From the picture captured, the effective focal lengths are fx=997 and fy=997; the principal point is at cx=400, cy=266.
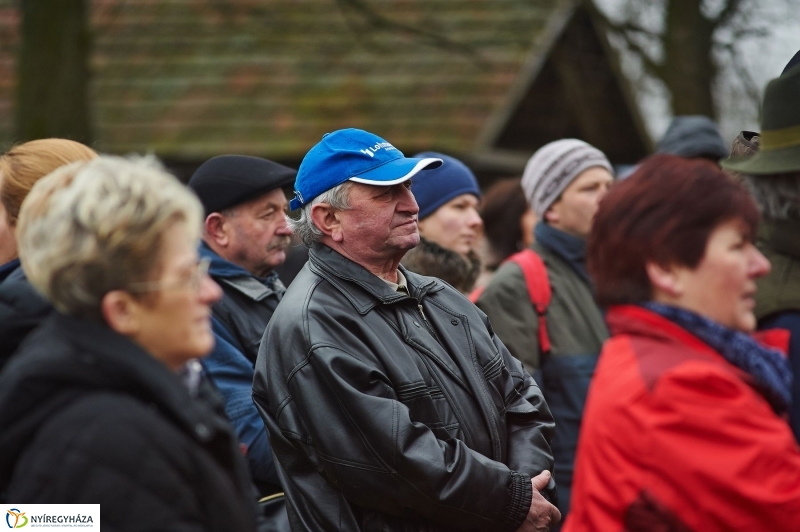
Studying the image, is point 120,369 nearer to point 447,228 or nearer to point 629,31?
point 447,228

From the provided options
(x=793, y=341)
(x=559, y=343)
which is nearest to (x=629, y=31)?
(x=559, y=343)

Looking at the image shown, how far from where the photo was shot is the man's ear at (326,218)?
3.57 m

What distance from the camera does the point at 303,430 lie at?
323 centimetres

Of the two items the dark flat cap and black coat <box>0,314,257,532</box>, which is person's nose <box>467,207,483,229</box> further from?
black coat <box>0,314,257,532</box>

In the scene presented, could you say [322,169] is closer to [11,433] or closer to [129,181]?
[129,181]

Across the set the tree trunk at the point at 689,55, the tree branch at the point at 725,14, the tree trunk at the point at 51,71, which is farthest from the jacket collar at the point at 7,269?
the tree branch at the point at 725,14

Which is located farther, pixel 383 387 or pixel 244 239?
pixel 244 239

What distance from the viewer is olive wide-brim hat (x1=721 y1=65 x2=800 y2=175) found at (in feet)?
8.68

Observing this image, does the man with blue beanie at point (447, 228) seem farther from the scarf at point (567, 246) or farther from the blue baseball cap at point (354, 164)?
the blue baseball cap at point (354, 164)

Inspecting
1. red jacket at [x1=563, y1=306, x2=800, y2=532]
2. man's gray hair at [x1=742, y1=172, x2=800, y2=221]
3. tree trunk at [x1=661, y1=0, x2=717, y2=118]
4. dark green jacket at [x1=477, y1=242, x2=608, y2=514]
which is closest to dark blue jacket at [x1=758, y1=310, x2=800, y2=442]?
red jacket at [x1=563, y1=306, x2=800, y2=532]

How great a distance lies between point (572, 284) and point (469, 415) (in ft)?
5.16

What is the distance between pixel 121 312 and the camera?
2.16 meters

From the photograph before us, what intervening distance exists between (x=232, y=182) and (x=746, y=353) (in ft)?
8.88

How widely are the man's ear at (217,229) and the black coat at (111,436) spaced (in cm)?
220
